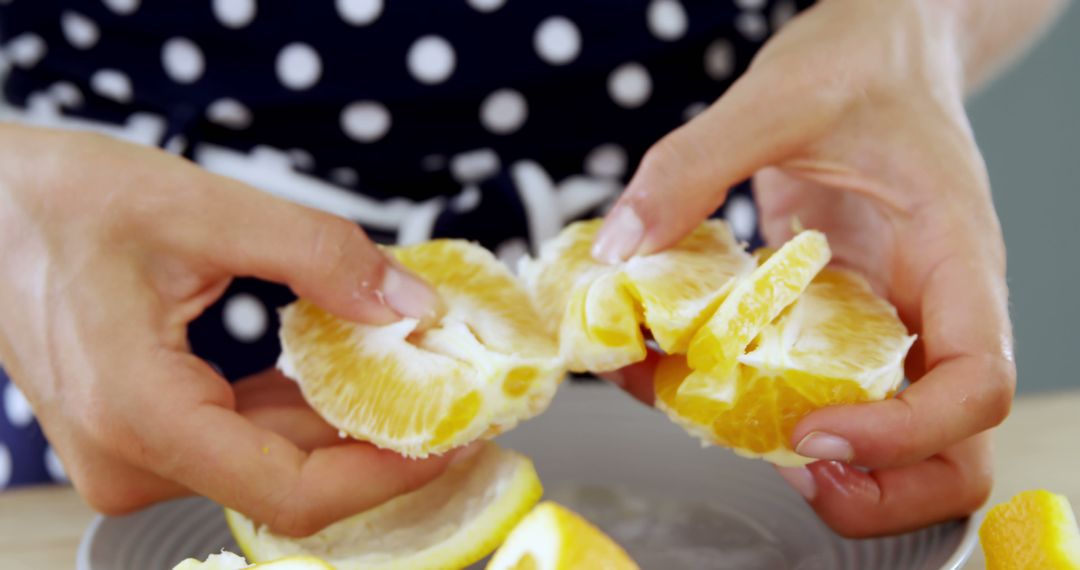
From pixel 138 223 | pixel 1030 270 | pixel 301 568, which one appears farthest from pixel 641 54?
pixel 1030 270

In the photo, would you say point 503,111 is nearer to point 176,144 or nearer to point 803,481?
point 176,144

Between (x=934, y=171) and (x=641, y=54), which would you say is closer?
(x=934, y=171)

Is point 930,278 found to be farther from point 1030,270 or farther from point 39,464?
point 1030,270

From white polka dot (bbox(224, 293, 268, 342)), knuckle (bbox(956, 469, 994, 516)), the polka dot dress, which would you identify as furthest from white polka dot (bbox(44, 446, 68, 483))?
knuckle (bbox(956, 469, 994, 516))

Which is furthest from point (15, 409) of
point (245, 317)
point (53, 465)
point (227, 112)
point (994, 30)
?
point (994, 30)

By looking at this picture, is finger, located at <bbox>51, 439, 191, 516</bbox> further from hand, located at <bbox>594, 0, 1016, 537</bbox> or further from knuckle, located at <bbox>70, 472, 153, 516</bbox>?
hand, located at <bbox>594, 0, 1016, 537</bbox>

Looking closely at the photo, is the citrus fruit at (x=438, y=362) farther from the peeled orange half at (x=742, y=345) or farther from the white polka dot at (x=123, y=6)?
the white polka dot at (x=123, y=6)

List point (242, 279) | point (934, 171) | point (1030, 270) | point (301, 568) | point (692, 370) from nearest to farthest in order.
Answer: point (301, 568), point (692, 370), point (934, 171), point (242, 279), point (1030, 270)
